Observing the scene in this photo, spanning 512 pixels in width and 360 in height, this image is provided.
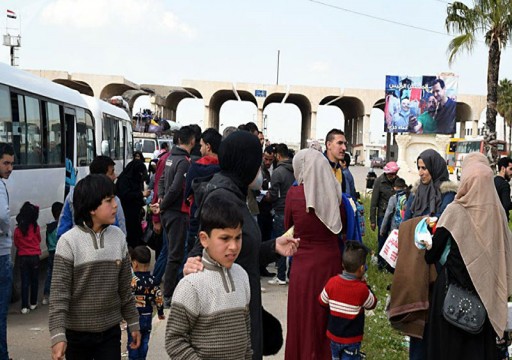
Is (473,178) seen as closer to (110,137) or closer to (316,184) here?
(316,184)

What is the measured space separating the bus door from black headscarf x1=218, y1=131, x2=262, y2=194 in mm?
7981

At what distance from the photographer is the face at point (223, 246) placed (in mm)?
2785

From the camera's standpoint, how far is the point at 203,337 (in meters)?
2.73

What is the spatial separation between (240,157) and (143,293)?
6.90 ft

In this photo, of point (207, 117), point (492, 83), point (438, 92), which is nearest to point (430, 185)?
point (492, 83)

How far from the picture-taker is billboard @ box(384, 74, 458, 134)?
46062 millimetres

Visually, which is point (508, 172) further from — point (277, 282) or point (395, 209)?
point (277, 282)

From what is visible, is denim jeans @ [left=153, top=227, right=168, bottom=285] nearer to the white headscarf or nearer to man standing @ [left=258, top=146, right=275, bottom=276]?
man standing @ [left=258, top=146, right=275, bottom=276]

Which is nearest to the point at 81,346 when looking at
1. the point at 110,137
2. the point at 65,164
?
the point at 65,164

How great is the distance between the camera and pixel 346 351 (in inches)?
188

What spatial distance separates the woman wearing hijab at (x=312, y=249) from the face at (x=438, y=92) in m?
43.9

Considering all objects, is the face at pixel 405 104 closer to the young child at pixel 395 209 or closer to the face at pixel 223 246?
the young child at pixel 395 209

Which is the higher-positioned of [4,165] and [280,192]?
[4,165]

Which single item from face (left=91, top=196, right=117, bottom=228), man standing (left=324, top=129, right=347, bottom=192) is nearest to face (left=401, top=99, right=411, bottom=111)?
man standing (left=324, top=129, right=347, bottom=192)
